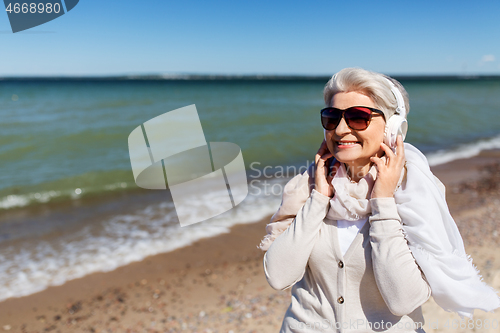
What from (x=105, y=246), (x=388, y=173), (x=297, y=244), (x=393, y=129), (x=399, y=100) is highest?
(x=399, y=100)

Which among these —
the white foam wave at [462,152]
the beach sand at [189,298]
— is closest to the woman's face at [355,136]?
the beach sand at [189,298]

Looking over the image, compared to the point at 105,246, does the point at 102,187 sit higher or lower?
lower

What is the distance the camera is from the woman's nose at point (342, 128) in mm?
1815

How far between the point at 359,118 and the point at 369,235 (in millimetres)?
563

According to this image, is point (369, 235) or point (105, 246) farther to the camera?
point (105, 246)

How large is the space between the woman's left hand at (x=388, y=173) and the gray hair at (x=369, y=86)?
0.21m

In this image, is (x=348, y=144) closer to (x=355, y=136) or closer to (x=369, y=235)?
(x=355, y=136)

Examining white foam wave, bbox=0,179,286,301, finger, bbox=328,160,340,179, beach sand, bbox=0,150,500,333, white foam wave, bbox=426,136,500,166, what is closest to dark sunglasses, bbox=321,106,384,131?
finger, bbox=328,160,340,179

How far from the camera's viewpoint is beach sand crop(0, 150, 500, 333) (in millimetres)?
3969

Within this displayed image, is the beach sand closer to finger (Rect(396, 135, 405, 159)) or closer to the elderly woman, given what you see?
the elderly woman

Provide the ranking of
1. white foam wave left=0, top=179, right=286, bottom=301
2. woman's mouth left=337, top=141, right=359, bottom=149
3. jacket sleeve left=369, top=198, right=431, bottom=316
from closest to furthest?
1. jacket sleeve left=369, top=198, right=431, bottom=316
2. woman's mouth left=337, top=141, right=359, bottom=149
3. white foam wave left=0, top=179, right=286, bottom=301

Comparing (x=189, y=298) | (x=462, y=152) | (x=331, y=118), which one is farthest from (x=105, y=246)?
(x=462, y=152)

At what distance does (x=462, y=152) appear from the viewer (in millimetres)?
12922

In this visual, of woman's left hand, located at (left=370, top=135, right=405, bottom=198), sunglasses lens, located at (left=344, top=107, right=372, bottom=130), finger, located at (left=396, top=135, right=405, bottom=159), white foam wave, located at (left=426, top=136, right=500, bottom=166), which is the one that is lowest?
white foam wave, located at (left=426, top=136, right=500, bottom=166)
